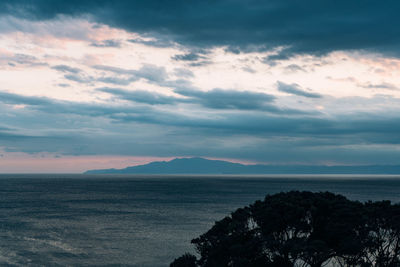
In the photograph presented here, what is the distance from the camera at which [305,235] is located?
31.6 m

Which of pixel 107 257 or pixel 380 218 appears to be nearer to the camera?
pixel 380 218

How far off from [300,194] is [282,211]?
4.95 metres

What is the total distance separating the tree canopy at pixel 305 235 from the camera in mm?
29172

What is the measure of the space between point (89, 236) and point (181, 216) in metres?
32.4

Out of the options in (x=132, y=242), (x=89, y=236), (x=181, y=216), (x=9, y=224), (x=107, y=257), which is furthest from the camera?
(x=181, y=216)

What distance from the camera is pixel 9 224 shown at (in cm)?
8725

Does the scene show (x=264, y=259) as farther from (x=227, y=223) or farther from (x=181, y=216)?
(x=181, y=216)

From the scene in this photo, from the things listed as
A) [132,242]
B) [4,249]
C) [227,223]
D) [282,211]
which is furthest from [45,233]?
[282,211]

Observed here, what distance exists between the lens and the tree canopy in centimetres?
2917

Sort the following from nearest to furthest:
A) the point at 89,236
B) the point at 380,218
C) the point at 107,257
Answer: the point at 380,218 < the point at 107,257 < the point at 89,236

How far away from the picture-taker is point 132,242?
227ft

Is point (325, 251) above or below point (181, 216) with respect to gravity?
above

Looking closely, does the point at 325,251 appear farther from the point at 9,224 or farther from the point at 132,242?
the point at 9,224

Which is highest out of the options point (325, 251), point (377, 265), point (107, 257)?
point (325, 251)
